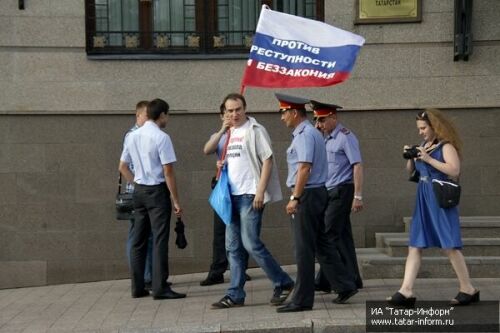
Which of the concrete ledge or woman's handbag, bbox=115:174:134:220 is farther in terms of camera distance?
the concrete ledge

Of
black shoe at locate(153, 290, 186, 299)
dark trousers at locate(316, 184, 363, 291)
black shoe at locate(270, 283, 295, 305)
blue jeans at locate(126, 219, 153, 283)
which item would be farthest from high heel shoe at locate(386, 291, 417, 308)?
blue jeans at locate(126, 219, 153, 283)

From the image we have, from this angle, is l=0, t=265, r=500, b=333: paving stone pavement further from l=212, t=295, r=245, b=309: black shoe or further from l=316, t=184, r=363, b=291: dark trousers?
l=316, t=184, r=363, b=291: dark trousers

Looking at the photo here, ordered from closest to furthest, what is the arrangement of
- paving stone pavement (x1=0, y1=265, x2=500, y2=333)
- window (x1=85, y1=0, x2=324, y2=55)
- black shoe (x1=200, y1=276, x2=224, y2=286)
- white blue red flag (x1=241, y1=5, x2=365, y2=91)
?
paving stone pavement (x1=0, y1=265, x2=500, y2=333) < white blue red flag (x1=241, y1=5, x2=365, y2=91) < black shoe (x1=200, y1=276, x2=224, y2=286) < window (x1=85, y1=0, x2=324, y2=55)

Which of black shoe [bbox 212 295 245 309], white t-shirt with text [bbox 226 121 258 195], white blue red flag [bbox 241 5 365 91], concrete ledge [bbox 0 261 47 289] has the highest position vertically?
white blue red flag [bbox 241 5 365 91]

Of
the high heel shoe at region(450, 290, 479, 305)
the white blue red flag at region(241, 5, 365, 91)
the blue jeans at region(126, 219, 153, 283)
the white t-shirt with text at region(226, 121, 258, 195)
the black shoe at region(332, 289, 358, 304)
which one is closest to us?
the high heel shoe at region(450, 290, 479, 305)

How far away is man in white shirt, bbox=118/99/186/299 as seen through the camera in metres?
8.59

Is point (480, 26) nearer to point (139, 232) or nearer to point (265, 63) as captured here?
point (265, 63)

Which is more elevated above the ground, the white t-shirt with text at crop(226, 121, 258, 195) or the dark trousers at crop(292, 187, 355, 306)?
the white t-shirt with text at crop(226, 121, 258, 195)

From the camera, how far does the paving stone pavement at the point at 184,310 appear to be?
7.20 meters

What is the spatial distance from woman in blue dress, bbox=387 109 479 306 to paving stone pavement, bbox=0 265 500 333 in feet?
1.72

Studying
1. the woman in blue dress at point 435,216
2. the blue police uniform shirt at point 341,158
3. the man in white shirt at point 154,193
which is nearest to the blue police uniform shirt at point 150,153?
the man in white shirt at point 154,193

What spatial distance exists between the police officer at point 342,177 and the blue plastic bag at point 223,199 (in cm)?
104

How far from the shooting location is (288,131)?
1034cm

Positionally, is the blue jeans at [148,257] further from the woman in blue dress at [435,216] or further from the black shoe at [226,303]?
the woman in blue dress at [435,216]
